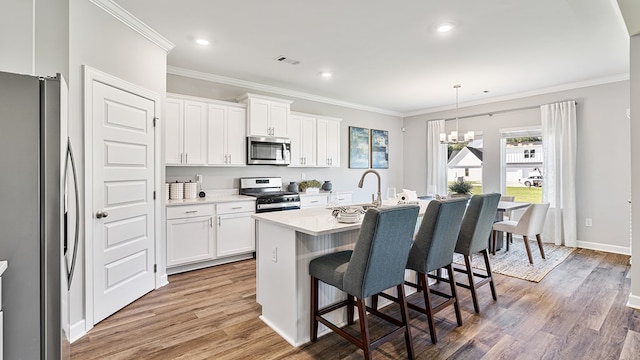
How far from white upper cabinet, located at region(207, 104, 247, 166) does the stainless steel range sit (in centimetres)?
46

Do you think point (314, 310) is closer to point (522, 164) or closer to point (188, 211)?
point (188, 211)

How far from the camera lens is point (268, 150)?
4844mm

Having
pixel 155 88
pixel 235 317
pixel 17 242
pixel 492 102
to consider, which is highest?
pixel 492 102

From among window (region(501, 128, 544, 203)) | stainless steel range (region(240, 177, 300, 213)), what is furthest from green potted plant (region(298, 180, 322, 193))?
window (region(501, 128, 544, 203))

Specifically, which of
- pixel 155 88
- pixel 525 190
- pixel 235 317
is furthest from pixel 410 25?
pixel 525 190

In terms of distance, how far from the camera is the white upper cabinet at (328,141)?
5.71 metres

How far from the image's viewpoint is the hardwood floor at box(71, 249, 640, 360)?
7.12 ft

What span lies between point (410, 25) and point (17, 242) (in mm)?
3301

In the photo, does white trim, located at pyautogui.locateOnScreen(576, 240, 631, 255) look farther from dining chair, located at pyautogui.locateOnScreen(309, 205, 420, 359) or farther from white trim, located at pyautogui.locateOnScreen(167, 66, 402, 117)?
dining chair, located at pyautogui.locateOnScreen(309, 205, 420, 359)

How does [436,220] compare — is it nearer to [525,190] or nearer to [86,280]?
[86,280]

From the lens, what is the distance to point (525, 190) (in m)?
5.88

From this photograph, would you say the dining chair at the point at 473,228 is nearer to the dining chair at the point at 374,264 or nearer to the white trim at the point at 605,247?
the dining chair at the point at 374,264

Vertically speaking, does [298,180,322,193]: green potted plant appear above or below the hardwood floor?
above

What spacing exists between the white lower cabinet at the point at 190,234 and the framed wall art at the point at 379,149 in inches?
162
